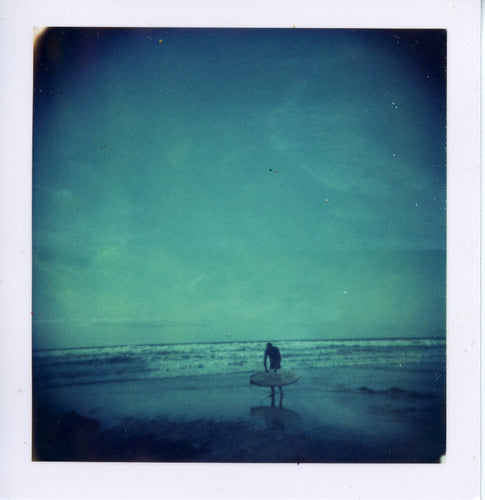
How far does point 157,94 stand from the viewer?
1.26m

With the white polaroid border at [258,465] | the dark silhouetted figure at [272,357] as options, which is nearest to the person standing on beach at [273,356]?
the dark silhouetted figure at [272,357]

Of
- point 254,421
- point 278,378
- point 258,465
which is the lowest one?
point 258,465

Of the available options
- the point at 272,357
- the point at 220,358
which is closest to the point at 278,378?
the point at 272,357

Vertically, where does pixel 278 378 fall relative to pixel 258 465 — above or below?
above

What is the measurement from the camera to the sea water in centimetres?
124

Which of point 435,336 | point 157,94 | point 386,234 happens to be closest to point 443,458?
point 435,336

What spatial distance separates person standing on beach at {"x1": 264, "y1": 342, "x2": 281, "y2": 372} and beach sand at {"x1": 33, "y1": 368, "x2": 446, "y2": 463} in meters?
0.06

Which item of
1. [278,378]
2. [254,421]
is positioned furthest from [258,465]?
[278,378]

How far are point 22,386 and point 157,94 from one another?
0.82 metres

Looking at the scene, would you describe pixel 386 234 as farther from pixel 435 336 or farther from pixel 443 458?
pixel 443 458

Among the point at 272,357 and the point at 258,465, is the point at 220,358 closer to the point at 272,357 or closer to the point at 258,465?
the point at 272,357

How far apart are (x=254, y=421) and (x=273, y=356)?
0.17 metres

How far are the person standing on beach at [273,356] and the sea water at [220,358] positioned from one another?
1 cm

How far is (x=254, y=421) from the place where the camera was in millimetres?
1244
